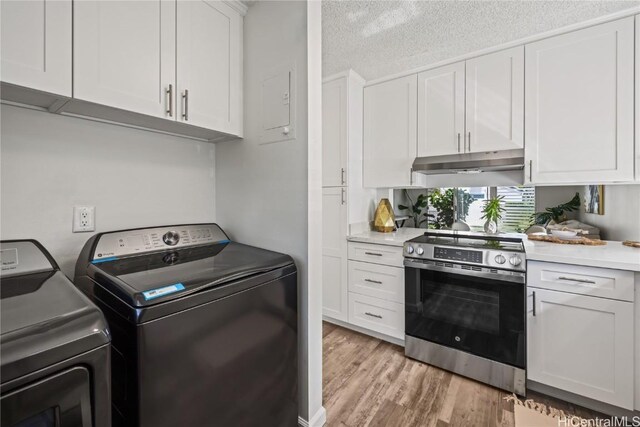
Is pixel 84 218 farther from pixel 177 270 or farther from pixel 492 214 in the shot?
pixel 492 214

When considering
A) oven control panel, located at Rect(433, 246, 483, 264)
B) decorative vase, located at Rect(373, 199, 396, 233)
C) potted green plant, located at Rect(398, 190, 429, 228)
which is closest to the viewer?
oven control panel, located at Rect(433, 246, 483, 264)

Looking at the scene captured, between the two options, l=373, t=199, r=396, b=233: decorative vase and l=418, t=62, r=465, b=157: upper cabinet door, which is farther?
l=373, t=199, r=396, b=233: decorative vase

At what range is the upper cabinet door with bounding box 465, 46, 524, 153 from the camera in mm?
2162

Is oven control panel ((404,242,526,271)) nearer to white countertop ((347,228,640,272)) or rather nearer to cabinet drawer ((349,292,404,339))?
white countertop ((347,228,640,272))

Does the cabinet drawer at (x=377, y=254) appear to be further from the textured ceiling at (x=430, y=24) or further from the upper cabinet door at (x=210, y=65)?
the textured ceiling at (x=430, y=24)

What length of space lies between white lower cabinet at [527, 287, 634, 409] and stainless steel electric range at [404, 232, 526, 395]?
87mm

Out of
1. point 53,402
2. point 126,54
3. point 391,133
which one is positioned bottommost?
point 53,402

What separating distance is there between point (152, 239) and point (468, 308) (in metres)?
2.04

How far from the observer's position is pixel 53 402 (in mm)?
654

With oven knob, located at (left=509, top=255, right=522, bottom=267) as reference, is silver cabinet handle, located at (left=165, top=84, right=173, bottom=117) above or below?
above

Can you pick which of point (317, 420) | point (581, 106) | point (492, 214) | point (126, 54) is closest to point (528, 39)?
point (581, 106)

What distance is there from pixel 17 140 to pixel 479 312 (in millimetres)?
2651

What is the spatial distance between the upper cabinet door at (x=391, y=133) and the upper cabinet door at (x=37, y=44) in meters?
2.34

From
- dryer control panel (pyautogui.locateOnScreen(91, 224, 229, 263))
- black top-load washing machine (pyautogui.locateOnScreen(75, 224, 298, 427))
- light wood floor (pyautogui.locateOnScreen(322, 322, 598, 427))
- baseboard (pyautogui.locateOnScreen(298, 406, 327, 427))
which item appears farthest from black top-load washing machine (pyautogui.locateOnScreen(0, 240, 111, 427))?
light wood floor (pyautogui.locateOnScreen(322, 322, 598, 427))
